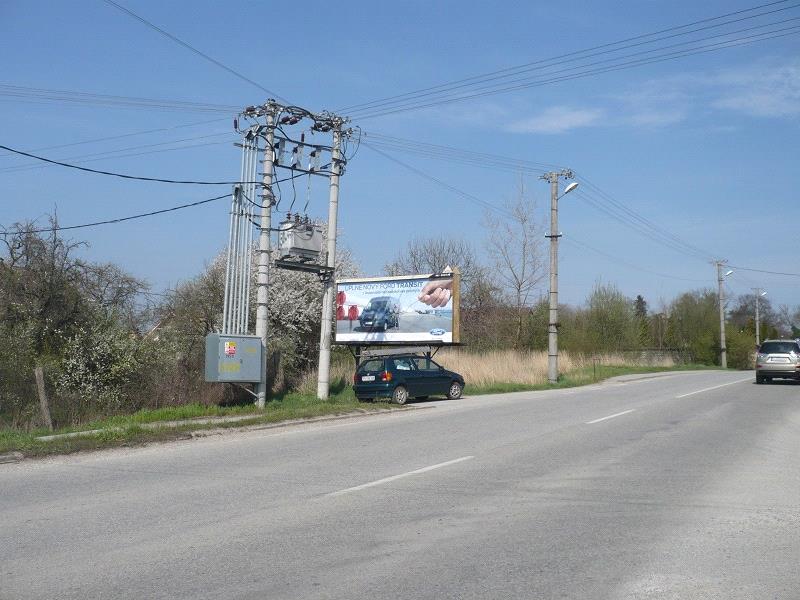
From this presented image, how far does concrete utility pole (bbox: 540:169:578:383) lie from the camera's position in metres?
34.6

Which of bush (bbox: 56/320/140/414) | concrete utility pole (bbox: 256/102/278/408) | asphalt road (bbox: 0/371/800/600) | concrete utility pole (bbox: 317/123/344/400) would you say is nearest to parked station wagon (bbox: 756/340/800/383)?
asphalt road (bbox: 0/371/800/600)

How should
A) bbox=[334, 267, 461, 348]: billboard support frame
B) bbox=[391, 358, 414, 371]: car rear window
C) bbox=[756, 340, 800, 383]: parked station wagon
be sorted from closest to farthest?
1. bbox=[391, 358, 414, 371]: car rear window
2. bbox=[334, 267, 461, 348]: billboard support frame
3. bbox=[756, 340, 800, 383]: parked station wagon

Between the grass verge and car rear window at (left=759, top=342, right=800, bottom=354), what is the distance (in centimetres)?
1765

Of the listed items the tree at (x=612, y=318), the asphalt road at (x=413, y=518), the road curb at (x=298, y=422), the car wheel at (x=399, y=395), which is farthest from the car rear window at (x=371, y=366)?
the tree at (x=612, y=318)

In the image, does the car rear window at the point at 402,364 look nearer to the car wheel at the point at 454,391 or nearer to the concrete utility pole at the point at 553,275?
the car wheel at the point at 454,391

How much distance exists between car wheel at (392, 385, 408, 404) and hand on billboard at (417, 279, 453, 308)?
4997 mm

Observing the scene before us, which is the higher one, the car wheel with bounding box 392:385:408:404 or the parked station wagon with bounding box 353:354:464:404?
the parked station wagon with bounding box 353:354:464:404

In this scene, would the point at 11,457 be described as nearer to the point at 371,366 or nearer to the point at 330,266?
the point at 330,266

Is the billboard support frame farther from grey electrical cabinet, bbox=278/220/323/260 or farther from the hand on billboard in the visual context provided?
grey electrical cabinet, bbox=278/220/323/260

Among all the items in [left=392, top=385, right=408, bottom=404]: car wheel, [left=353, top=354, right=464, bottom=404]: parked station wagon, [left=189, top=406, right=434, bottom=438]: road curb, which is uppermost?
[left=353, top=354, right=464, bottom=404]: parked station wagon

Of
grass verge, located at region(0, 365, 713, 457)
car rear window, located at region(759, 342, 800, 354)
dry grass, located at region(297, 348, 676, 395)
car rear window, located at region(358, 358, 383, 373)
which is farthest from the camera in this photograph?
car rear window, located at region(759, 342, 800, 354)

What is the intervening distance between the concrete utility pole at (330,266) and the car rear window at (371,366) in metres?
1.45

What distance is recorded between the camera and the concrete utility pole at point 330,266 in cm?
2238

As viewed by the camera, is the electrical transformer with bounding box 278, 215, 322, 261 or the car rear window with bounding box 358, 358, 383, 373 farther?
the car rear window with bounding box 358, 358, 383, 373
